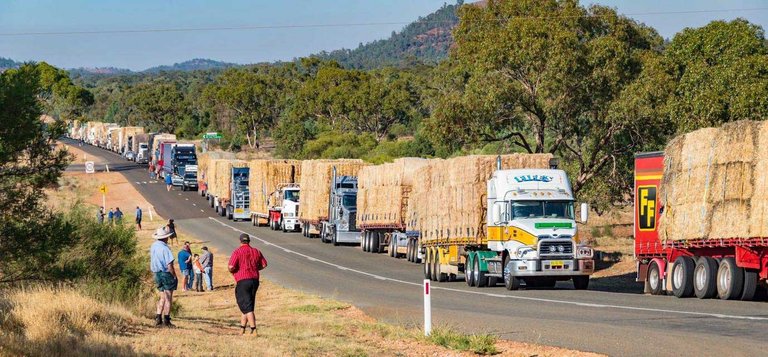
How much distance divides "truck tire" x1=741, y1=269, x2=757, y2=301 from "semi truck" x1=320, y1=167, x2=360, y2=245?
30.9m

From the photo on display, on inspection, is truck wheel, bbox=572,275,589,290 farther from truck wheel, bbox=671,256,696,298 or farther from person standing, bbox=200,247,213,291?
person standing, bbox=200,247,213,291

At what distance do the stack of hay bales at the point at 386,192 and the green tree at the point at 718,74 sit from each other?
1056 centimetres

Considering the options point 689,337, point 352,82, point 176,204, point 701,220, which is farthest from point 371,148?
point 689,337

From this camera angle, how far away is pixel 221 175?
77875mm

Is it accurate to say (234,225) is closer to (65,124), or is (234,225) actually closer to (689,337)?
(65,124)

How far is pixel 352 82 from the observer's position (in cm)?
12581

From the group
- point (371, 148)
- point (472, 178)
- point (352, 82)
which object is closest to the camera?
point (472, 178)

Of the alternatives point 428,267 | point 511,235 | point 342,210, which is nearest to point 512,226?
point 511,235

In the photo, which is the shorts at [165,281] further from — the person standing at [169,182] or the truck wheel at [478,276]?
the person standing at [169,182]

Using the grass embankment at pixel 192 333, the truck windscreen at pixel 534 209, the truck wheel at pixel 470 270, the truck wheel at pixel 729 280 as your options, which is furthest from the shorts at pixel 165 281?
the truck wheel at pixel 470 270

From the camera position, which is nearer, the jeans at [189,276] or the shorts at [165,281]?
the shorts at [165,281]

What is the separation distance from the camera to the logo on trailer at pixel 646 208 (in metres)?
30.7

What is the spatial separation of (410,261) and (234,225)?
85.6ft

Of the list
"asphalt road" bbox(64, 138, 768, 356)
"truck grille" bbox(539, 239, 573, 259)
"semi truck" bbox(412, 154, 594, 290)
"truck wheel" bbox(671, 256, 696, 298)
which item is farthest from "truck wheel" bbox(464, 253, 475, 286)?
"truck wheel" bbox(671, 256, 696, 298)
